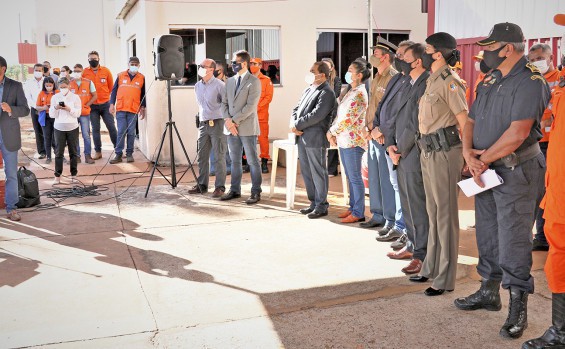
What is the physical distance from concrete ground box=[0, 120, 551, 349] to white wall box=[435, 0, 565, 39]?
2.51 m

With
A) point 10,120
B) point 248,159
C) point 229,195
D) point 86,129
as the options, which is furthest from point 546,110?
point 86,129

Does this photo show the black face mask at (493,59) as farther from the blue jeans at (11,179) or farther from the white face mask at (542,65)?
the blue jeans at (11,179)

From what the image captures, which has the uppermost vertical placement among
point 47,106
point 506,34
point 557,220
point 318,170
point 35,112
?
point 506,34

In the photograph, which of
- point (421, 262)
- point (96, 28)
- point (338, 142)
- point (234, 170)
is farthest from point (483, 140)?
point (96, 28)

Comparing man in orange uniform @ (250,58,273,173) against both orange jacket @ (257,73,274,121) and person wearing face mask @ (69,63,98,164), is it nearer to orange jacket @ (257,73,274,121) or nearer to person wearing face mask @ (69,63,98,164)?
orange jacket @ (257,73,274,121)

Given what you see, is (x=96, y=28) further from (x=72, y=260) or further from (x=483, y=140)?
(x=483, y=140)

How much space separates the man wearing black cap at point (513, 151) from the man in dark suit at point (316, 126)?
3.15m

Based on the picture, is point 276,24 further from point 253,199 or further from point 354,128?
point 354,128

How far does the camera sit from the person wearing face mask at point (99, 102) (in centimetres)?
1234

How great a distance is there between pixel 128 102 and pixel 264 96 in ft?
9.50

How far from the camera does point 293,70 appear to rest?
11922 mm

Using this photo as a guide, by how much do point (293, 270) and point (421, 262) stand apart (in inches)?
43.2

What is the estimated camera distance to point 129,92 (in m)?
11.7

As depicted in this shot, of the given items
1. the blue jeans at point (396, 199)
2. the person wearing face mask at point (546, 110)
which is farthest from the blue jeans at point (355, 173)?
the person wearing face mask at point (546, 110)
